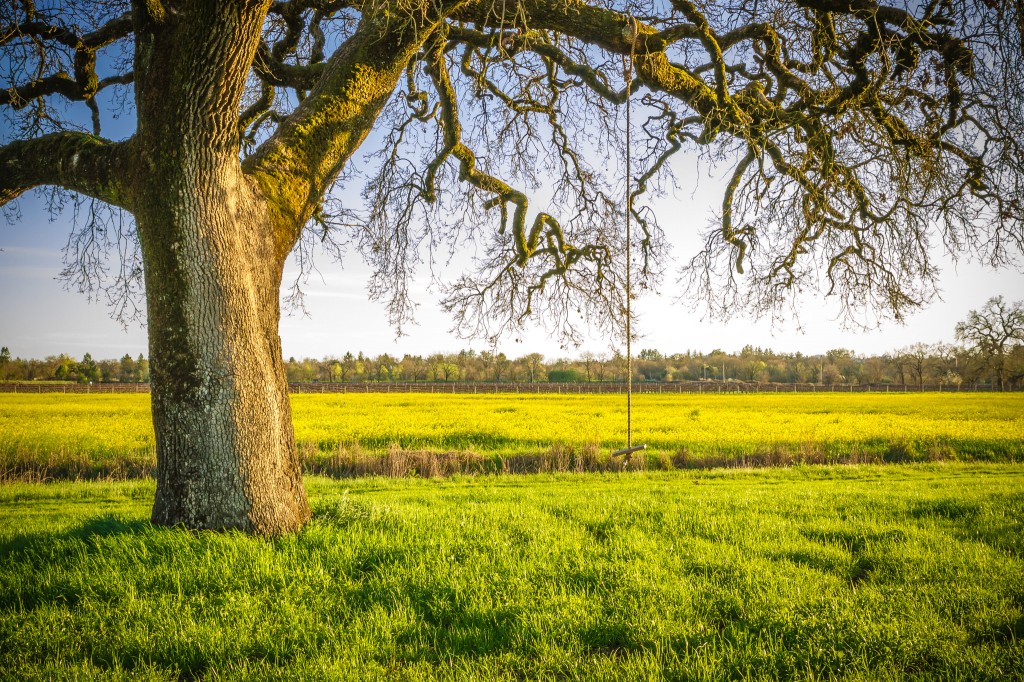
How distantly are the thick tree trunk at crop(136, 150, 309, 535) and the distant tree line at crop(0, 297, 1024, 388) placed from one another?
156 feet

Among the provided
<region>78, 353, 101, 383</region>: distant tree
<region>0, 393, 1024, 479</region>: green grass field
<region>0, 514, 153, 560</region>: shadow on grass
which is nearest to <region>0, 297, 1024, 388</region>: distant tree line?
<region>78, 353, 101, 383</region>: distant tree

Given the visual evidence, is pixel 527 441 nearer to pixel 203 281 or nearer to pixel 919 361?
pixel 203 281

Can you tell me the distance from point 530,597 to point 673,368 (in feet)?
332

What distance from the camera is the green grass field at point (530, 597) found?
266 centimetres

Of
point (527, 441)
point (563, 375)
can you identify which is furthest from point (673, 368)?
point (527, 441)

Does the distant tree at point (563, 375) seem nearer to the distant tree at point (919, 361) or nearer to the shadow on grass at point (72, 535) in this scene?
the distant tree at point (919, 361)

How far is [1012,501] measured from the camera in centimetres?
595

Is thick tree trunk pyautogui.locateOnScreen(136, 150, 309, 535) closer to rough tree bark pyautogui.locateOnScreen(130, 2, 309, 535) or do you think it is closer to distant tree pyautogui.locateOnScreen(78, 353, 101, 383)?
rough tree bark pyautogui.locateOnScreen(130, 2, 309, 535)

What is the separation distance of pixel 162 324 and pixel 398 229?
3847 millimetres

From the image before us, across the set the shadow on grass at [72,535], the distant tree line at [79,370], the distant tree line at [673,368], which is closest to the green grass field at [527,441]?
the shadow on grass at [72,535]

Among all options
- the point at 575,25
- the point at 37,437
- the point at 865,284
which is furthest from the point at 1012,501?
the point at 37,437

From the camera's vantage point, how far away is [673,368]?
327ft

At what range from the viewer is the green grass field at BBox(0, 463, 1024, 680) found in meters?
2.66

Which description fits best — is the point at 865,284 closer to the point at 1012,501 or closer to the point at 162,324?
the point at 1012,501
